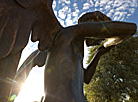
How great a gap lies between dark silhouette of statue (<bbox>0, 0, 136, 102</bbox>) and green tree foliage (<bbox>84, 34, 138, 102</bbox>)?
964 centimetres

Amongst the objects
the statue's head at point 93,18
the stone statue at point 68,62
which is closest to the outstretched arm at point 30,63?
the stone statue at point 68,62

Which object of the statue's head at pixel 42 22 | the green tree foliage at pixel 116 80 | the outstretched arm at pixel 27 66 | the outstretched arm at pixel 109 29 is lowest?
the green tree foliage at pixel 116 80

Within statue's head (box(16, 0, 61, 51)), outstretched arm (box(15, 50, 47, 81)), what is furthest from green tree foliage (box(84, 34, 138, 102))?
statue's head (box(16, 0, 61, 51))

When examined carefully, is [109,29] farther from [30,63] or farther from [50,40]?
[30,63]

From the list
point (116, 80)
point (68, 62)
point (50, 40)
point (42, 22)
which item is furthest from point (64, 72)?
point (116, 80)

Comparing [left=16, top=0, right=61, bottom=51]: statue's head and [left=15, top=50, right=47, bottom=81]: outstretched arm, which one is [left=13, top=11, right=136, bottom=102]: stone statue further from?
[left=16, top=0, right=61, bottom=51]: statue's head

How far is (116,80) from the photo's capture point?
1123cm

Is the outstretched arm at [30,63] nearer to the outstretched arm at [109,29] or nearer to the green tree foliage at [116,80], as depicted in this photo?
the outstretched arm at [109,29]

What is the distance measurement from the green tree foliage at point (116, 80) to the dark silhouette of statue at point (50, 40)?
964 cm

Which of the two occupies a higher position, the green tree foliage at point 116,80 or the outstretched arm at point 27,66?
the outstretched arm at point 27,66

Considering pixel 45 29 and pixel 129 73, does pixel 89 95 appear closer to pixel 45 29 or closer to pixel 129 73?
pixel 129 73

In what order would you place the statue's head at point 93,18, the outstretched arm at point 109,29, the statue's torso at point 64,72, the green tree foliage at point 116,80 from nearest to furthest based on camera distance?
the statue's torso at point 64,72, the outstretched arm at point 109,29, the statue's head at point 93,18, the green tree foliage at point 116,80

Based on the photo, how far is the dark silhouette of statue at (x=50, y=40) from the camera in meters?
1.30

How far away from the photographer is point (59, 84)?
166cm
